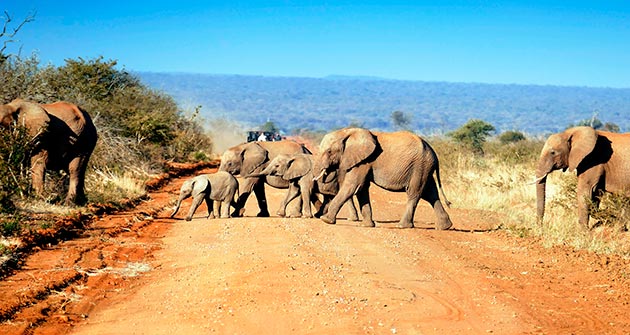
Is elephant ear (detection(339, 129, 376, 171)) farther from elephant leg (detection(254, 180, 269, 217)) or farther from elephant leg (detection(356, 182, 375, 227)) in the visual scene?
elephant leg (detection(254, 180, 269, 217))

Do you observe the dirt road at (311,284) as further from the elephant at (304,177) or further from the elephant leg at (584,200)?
the elephant at (304,177)

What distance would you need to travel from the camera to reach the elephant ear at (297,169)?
17.2 meters

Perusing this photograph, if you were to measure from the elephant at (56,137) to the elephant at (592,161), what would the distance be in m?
8.89

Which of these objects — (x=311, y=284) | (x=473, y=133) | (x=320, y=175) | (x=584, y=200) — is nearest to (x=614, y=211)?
(x=584, y=200)

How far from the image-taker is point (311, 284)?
9.70 metres

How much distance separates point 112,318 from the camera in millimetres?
8492

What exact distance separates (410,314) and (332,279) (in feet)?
4.93

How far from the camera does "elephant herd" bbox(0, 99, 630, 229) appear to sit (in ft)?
52.5

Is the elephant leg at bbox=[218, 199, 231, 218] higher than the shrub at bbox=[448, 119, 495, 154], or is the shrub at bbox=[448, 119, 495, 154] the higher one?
the elephant leg at bbox=[218, 199, 231, 218]

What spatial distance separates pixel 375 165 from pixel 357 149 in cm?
48

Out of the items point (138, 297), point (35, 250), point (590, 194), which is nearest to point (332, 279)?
point (138, 297)

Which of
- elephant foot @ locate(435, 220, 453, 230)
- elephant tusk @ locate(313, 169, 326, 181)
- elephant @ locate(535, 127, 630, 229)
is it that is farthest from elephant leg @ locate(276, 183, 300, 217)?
elephant @ locate(535, 127, 630, 229)

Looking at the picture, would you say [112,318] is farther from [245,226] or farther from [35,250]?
[245,226]

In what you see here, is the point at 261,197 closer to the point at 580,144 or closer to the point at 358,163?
the point at 358,163
